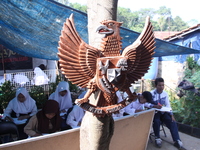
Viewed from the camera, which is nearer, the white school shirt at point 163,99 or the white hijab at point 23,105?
the white hijab at point 23,105

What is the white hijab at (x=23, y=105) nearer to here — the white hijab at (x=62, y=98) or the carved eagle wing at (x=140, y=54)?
the white hijab at (x=62, y=98)

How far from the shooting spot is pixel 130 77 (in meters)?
1.64

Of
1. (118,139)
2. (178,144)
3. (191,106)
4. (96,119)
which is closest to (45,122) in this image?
(118,139)

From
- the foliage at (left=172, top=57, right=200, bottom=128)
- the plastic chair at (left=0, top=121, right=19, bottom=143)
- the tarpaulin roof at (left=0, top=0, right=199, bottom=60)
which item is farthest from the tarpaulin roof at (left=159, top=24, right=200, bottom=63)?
the plastic chair at (left=0, top=121, right=19, bottom=143)

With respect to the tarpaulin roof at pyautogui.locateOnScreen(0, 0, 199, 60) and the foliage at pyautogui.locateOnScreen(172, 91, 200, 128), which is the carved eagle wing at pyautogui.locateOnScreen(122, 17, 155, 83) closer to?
the tarpaulin roof at pyautogui.locateOnScreen(0, 0, 199, 60)

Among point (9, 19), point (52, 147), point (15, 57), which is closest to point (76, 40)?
point (52, 147)

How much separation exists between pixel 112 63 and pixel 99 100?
347 mm

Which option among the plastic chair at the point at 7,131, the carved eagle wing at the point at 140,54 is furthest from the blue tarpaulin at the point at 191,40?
the plastic chair at the point at 7,131

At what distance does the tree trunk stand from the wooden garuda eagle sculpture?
0.13 metres

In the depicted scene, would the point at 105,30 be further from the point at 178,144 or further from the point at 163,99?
the point at 178,144

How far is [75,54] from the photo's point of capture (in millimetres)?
1461

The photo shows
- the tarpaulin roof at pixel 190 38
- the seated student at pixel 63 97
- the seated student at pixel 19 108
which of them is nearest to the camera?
the seated student at pixel 19 108

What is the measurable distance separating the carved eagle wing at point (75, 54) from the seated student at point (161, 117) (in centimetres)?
261

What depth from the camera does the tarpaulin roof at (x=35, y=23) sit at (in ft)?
8.19
